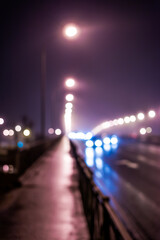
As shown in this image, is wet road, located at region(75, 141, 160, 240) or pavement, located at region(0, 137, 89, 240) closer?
pavement, located at region(0, 137, 89, 240)

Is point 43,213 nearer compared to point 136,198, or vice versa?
point 43,213

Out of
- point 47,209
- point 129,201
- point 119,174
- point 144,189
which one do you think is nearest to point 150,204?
point 129,201

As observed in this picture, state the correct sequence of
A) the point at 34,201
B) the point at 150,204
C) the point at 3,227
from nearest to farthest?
the point at 3,227
the point at 34,201
the point at 150,204

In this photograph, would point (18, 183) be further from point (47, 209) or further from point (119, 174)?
point (119, 174)

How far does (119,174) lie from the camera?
23938mm

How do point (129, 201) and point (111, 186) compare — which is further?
point (111, 186)

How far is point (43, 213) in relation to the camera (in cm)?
1031

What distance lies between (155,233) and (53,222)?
280 centimetres

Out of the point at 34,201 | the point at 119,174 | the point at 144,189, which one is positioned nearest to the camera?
the point at 34,201

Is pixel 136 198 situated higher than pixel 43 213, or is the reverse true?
pixel 43 213

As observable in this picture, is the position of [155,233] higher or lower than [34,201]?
lower

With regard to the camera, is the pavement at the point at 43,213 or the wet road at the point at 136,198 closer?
the pavement at the point at 43,213

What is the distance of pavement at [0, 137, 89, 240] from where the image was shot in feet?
26.8

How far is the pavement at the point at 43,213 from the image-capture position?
26.8 feet
